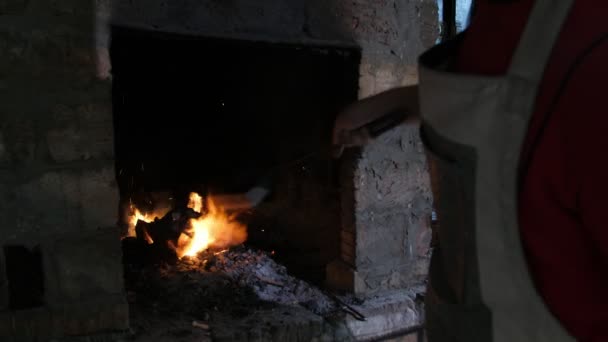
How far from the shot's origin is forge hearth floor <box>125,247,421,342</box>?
1.71 metres

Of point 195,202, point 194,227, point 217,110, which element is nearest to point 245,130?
point 217,110

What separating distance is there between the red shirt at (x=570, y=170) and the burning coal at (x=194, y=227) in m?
1.75

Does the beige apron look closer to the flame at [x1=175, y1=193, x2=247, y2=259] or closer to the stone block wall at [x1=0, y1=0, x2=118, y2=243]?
the stone block wall at [x1=0, y1=0, x2=118, y2=243]

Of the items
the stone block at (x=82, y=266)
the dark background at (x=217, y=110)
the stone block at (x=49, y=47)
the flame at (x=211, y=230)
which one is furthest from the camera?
the flame at (x=211, y=230)

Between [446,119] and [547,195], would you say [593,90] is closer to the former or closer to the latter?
[547,195]

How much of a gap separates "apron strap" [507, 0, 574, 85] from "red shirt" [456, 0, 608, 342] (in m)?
0.01

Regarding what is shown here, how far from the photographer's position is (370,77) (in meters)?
1.93

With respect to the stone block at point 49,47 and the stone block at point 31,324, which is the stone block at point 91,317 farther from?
the stone block at point 49,47

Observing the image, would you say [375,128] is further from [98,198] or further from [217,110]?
[217,110]

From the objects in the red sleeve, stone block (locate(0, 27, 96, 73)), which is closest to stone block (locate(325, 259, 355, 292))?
stone block (locate(0, 27, 96, 73))

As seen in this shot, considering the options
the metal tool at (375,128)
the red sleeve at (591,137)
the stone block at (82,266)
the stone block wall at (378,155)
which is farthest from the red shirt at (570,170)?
the stone block at (82,266)

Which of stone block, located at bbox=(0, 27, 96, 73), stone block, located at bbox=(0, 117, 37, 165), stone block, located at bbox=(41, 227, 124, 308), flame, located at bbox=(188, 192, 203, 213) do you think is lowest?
flame, located at bbox=(188, 192, 203, 213)

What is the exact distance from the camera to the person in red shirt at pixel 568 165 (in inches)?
27.2

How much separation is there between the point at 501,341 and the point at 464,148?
0.38m
